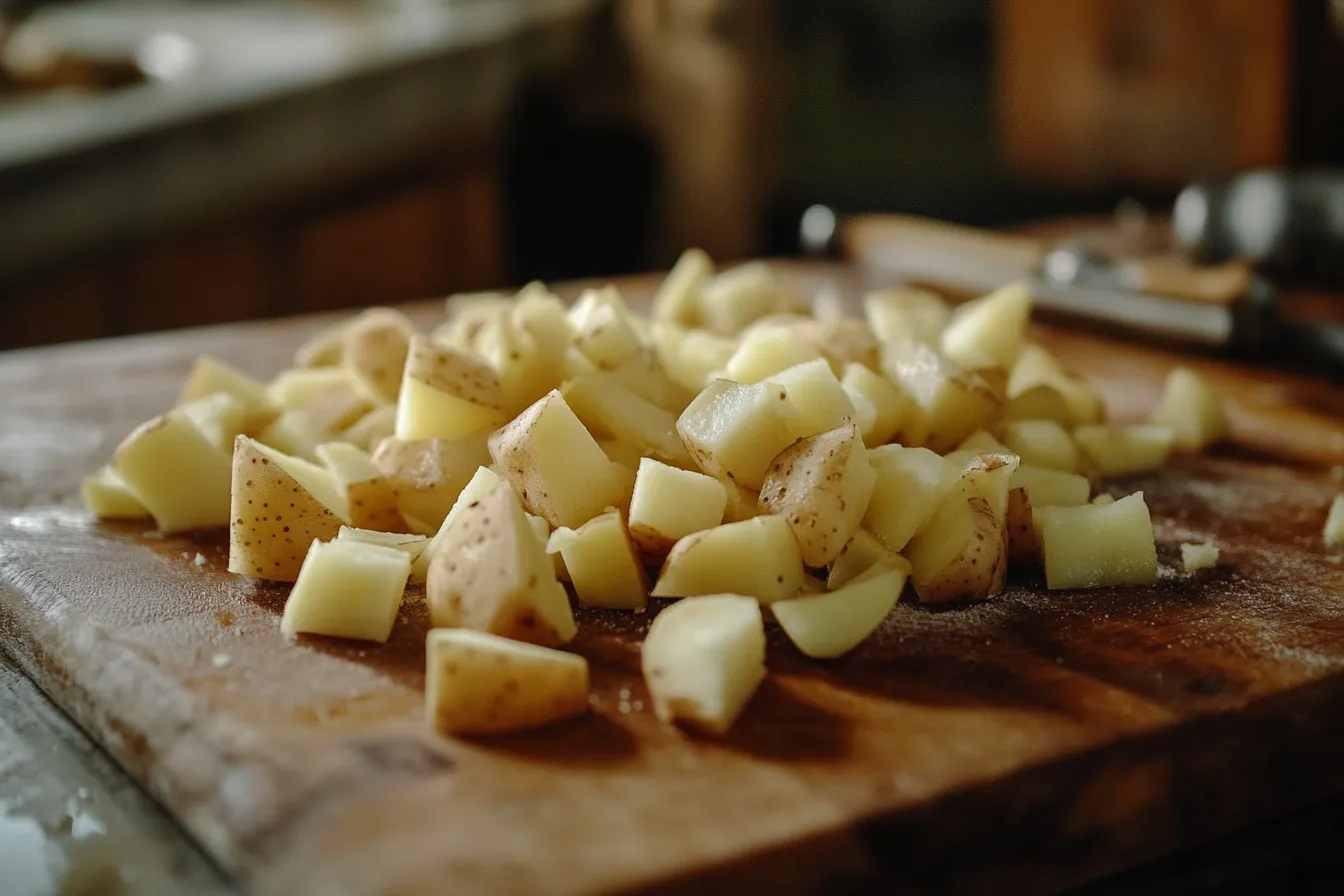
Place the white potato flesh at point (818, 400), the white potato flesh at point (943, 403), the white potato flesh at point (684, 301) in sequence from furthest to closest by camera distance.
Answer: the white potato flesh at point (684, 301), the white potato flesh at point (943, 403), the white potato flesh at point (818, 400)

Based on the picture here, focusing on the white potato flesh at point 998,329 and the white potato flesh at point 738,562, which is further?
the white potato flesh at point 998,329

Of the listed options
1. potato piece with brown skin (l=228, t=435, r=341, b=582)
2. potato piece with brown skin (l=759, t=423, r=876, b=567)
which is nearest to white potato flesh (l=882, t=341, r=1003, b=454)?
potato piece with brown skin (l=759, t=423, r=876, b=567)

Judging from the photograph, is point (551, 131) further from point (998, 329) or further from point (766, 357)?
point (766, 357)

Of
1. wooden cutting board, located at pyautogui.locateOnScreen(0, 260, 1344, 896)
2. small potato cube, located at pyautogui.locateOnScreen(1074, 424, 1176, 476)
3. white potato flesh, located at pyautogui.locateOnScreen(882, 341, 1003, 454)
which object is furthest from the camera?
small potato cube, located at pyautogui.locateOnScreen(1074, 424, 1176, 476)

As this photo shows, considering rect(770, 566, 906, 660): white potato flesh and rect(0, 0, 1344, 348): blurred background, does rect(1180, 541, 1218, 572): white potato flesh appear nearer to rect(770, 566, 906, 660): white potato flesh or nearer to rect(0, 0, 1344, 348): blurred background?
rect(770, 566, 906, 660): white potato flesh

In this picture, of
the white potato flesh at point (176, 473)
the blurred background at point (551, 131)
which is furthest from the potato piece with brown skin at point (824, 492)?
the blurred background at point (551, 131)

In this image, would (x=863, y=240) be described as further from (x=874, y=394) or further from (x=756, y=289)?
(x=874, y=394)

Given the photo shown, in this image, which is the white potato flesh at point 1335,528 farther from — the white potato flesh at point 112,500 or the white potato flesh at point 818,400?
the white potato flesh at point 112,500

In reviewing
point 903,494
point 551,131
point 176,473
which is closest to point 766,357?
point 903,494
